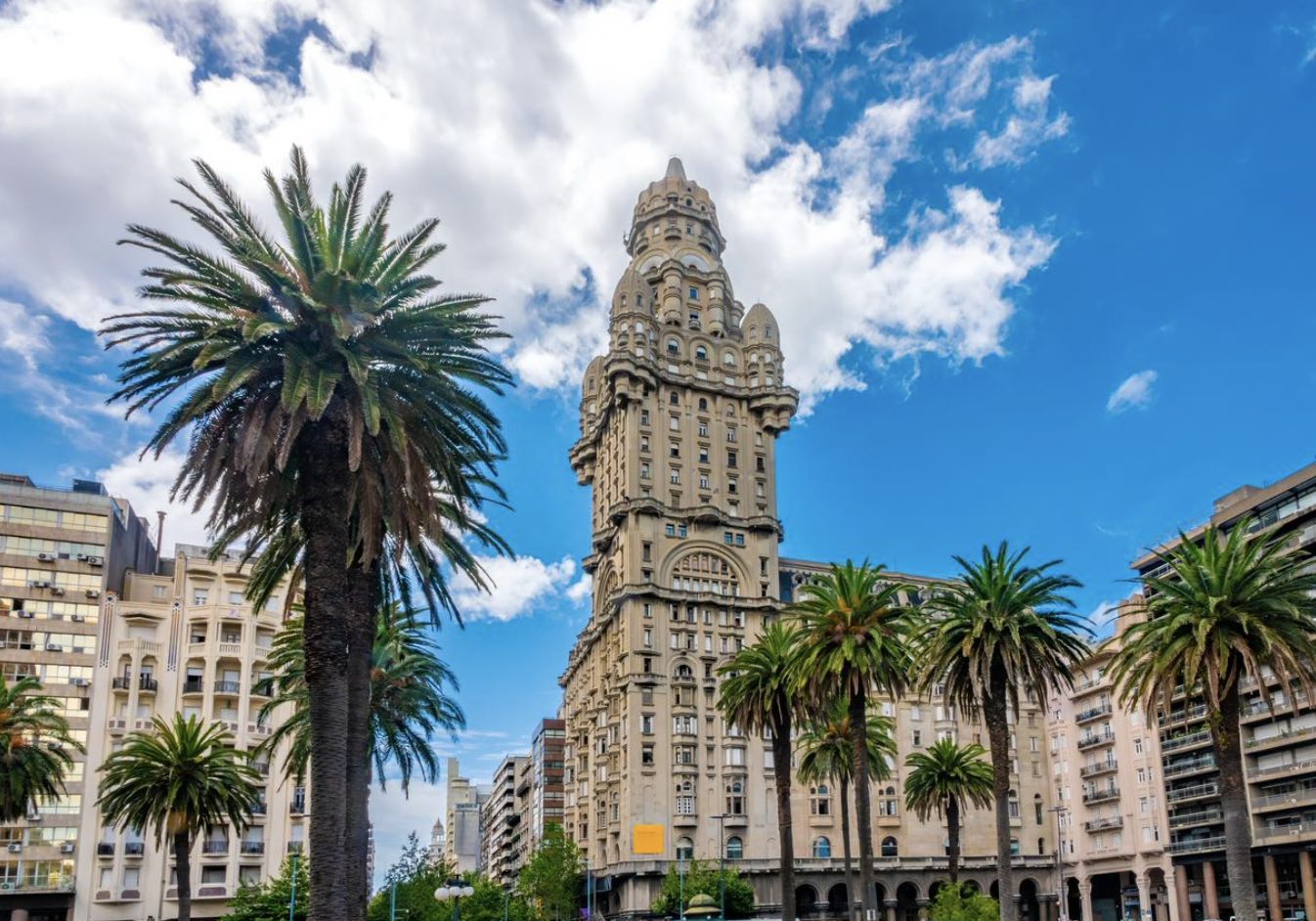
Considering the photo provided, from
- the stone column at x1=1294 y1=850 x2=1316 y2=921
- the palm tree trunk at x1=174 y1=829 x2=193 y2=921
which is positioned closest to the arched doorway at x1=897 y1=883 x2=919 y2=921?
the stone column at x1=1294 y1=850 x2=1316 y2=921

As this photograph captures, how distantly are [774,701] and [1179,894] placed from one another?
57293 millimetres

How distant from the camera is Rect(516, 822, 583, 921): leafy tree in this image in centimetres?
9681

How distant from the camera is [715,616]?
109 meters

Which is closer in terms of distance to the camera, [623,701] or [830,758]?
[830,758]

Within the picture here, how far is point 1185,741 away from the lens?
93.6 metres

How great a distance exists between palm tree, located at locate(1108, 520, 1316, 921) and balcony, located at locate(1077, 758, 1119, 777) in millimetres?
67260

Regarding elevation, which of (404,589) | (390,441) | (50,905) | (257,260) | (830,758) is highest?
(257,260)

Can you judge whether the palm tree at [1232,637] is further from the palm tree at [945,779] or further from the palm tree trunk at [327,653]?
the palm tree at [945,779]

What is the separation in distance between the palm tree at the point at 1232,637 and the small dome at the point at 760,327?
8062 centimetres

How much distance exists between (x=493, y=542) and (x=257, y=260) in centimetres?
1233

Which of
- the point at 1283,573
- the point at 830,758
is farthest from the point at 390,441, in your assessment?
the point at 830,758

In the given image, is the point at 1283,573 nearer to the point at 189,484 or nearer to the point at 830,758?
the point at 830,758

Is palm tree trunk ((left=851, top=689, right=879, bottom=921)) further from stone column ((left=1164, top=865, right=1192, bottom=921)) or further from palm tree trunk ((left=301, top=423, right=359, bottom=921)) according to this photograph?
stone column ((left=1164, top=865, right=1192, bottom=921))

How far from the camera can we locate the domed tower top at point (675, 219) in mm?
127062
